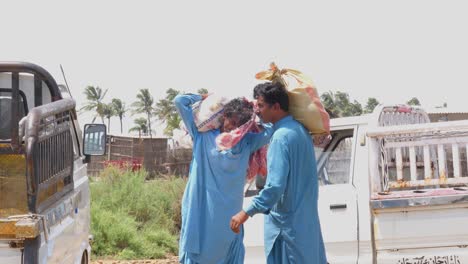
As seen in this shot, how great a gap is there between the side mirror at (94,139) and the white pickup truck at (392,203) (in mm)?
1444

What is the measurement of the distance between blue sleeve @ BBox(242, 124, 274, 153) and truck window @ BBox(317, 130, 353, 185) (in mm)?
1425

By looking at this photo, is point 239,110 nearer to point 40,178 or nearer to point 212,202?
point 212,202

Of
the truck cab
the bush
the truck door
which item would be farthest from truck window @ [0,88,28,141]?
the bush

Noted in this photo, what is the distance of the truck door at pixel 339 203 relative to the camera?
5.63 m

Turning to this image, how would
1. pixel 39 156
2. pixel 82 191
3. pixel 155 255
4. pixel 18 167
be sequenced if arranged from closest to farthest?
pixel 39 156
pixel 18 167
pixel 82 191
pixel 155 255

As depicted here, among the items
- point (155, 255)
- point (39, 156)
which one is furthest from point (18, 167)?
point (155, 255)

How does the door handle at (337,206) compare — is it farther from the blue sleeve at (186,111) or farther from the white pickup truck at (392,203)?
the blue sleeve at (186,111)

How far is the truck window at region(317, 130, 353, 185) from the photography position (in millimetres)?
6027

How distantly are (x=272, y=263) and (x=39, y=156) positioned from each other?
152 cm

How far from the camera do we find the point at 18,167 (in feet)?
17.0

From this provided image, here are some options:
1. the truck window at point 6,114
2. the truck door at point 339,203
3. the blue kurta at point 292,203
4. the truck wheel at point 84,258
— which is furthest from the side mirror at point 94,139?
the blue kurta at point 292,203

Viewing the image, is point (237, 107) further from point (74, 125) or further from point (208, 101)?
point (74, 125)

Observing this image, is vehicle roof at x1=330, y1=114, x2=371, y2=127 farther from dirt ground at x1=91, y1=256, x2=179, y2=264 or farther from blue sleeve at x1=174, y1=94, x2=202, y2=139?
dirt ground at x1=91, y1=256, x2=179, y2=264

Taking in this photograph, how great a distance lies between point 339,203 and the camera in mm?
5750
